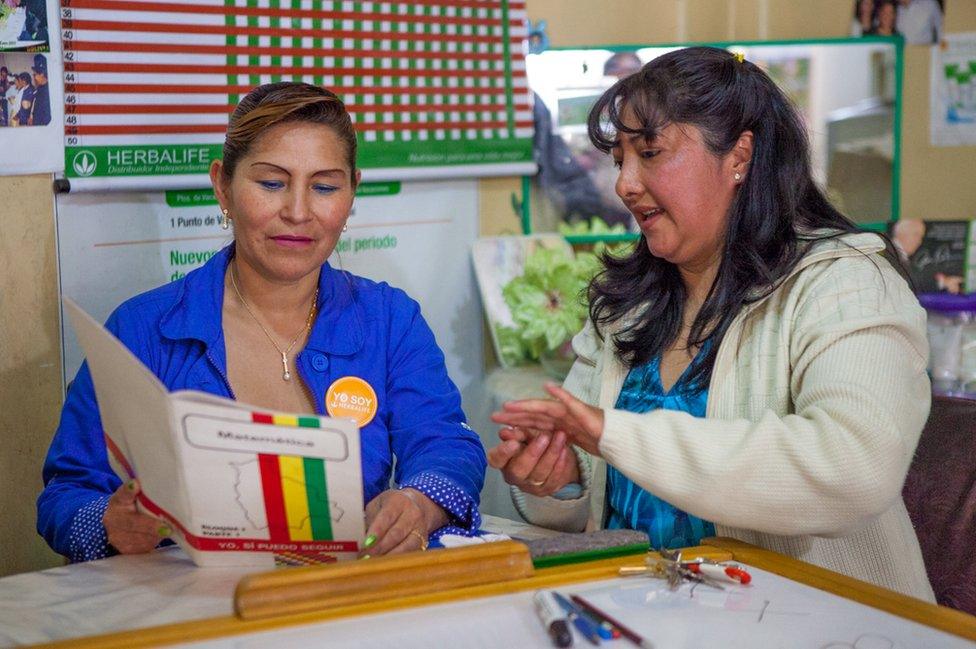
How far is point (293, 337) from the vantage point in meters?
2.22

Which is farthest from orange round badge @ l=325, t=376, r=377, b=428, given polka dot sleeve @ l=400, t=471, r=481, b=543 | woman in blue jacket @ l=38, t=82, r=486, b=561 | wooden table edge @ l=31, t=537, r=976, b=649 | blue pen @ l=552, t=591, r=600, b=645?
blue pen @ l=552, t=591, r=600, b=645

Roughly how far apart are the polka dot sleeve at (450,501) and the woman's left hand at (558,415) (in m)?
0.34

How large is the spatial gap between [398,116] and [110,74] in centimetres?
85

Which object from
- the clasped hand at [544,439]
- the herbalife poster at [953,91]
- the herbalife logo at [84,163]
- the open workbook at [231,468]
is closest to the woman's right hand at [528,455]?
the clasped hand at [544,439]

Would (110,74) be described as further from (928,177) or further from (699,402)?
(928,177)

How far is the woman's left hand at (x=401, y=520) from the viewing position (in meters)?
1.77

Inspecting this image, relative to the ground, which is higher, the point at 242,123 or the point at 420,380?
the point at 242,123

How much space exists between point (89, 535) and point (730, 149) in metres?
1.30

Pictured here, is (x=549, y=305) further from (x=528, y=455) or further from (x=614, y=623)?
(x=614, y=623)

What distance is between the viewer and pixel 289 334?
2223 mm

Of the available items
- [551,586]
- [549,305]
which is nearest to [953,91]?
[549,305]

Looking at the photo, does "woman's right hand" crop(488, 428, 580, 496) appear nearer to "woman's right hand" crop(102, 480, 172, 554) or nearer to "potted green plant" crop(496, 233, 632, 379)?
"woman's right hand" crop(102, 480, 172, 554)

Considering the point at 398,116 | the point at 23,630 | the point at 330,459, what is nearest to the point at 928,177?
the point at 398,116

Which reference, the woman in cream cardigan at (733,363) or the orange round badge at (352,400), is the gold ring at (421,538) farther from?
the orange round badge at (352,400)
